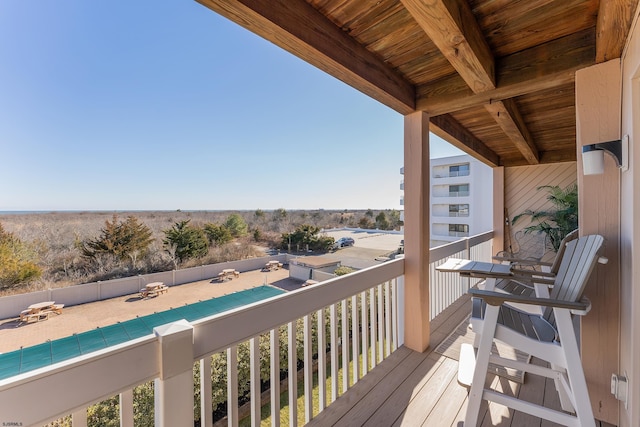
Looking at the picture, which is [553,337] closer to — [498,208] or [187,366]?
[187,366]

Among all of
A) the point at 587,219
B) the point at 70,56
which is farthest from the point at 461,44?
the point at 70,56

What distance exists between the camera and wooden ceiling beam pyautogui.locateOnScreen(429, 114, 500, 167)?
8.81 feet

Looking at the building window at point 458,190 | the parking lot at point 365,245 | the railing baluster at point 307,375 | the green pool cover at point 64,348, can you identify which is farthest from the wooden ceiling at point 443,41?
the building window at point 458,190

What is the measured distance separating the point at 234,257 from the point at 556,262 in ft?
16.5

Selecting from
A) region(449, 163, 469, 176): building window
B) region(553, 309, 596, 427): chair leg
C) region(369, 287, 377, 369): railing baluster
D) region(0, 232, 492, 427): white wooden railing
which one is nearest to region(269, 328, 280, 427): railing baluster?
region(0, 232, 492, 427): white wooden railing

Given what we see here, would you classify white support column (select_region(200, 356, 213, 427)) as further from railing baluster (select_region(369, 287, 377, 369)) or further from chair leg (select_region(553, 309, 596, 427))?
chair leg (select_region(553, 309, 596, 427))

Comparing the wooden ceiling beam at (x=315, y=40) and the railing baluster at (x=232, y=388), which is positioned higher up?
the wooden ceiling beam at (x=315, y=40)

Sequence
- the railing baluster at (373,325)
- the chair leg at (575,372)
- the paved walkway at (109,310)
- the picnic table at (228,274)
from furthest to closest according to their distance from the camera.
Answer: the picnic table at (228,274)
the paved walkway at (109,310)
the railing baluster at (373,325)
the chair leg at (575,372)

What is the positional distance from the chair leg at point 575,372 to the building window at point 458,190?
17519 mm

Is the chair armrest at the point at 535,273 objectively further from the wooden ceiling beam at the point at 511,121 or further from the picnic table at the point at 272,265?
the picnic table at the point at 272,265

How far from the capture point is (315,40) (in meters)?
1.31

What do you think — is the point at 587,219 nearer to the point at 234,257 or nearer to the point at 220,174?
the point at 234,257

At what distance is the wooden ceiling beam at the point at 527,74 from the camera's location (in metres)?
1.57

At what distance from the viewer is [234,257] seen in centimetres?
540
